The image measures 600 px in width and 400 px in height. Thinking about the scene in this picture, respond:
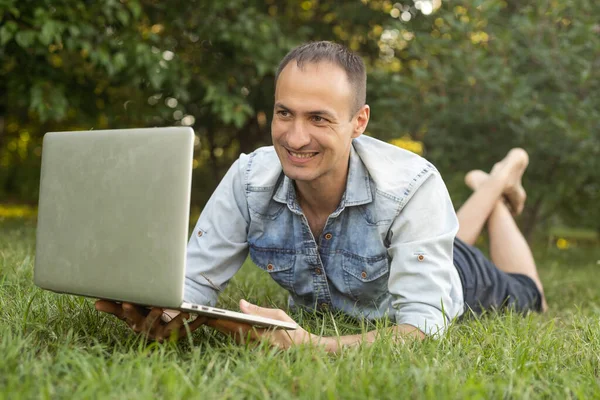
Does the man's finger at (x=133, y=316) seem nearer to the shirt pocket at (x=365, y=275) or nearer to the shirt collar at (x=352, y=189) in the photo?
the shirt collar at (x=352, y=189)

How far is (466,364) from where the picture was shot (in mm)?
1847

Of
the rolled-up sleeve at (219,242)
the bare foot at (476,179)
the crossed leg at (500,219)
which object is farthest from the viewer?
the bare foot at (476,179)

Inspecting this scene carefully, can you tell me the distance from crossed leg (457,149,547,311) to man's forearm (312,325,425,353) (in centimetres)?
173

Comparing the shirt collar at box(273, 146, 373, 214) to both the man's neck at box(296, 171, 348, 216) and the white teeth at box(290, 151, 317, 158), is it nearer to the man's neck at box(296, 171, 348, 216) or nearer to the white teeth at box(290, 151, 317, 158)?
the man's neck at box(296, 171, 348, 216)

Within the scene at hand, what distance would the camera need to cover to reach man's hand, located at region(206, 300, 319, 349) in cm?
181

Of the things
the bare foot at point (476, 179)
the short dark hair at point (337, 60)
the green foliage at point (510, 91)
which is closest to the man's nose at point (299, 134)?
the short dark hair at point (337, 60)

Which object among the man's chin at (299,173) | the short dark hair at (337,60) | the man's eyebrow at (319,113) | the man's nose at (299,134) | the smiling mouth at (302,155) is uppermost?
the short dark hair at (337,60)

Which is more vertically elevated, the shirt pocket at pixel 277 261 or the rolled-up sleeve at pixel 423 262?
the rolled-up sleeve at pixel 423 262

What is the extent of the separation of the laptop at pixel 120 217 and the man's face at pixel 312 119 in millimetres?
595

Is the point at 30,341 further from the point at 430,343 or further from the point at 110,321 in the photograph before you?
the point at 430,343

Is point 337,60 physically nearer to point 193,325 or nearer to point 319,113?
point 319,113

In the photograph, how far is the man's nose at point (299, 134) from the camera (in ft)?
6.83

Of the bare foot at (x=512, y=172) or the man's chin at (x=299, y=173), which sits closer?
the man's chin at (x=299, y=173)

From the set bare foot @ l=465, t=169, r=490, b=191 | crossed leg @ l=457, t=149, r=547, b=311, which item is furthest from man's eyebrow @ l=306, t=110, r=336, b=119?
bare foot @ l=465, t=169, r=490, b=191
